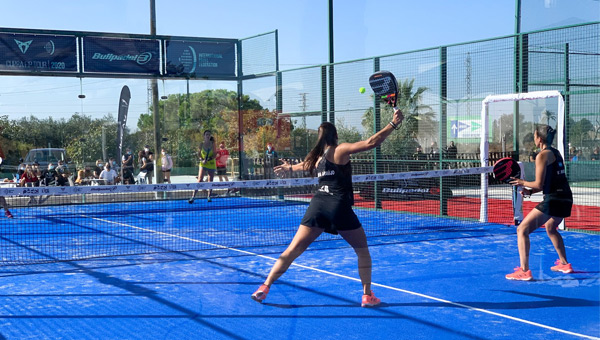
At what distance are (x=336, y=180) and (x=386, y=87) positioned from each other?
1.01m

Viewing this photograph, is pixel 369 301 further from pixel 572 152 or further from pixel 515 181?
pixel 572 152

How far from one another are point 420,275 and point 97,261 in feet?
14.2

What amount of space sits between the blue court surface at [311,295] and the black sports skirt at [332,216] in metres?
0.78

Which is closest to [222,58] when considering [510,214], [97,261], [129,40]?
[129,40]

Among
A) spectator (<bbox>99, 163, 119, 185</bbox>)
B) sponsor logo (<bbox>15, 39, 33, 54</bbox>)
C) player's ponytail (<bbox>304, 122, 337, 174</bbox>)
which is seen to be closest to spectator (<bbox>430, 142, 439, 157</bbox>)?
player's ponytail (<bbox>304, 122, 337, 174</bbox>)

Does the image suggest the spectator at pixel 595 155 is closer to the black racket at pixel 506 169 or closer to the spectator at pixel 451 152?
the spectator at pixel 451 152

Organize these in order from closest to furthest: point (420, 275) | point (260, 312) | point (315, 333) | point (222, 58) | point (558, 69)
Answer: point (315, 333), point (260, 312), point (420, 275), point (558, 69), point (222, 58)

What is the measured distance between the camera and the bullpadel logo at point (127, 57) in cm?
1791

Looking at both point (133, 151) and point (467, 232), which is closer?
point (467, 232)

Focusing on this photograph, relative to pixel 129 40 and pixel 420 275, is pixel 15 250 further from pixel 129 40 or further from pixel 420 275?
pixel 129 40

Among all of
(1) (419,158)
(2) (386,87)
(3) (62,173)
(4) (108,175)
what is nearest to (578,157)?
(1) (419,158)

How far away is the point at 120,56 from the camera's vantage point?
18062mm

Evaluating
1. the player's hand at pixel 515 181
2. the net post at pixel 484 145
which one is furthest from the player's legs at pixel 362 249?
the net post at pixel 484 145

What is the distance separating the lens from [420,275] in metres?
7.66
